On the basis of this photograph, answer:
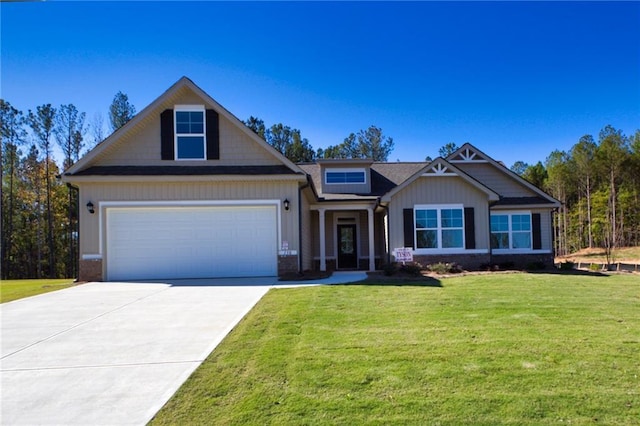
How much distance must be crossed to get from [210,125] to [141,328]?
8.78 metres

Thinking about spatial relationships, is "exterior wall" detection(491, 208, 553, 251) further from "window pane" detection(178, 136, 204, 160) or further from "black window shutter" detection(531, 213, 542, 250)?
"window pane" detection(178, 136, 204, 160)

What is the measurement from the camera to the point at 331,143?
145ft

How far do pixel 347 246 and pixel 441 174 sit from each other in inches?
213

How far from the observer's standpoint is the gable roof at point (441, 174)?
49.1ft

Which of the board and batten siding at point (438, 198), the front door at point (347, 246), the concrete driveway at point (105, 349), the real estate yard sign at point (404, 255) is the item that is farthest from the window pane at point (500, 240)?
the concrete driveway at point (105, 349)

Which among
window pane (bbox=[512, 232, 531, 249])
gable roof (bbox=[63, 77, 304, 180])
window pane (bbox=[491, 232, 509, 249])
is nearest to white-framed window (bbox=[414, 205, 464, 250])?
window pane (bbox=[491, 232, 509, 249])

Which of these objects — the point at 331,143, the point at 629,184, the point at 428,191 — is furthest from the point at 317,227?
the point at 629,184

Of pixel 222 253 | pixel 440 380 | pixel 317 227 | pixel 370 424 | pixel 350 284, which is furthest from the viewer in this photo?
pixel 317 227

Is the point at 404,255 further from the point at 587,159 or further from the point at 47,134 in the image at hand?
the point at 587,159

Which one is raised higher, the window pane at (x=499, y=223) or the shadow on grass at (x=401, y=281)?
the window pane at (x=499, y=223)

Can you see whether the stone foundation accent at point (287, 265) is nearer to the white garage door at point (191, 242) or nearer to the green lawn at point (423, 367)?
the white garage door at point (191, 242)

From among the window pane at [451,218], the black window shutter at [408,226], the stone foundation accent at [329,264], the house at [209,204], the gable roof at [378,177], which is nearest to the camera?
the house at [209,204]

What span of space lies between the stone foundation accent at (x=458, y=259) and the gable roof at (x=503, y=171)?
368 centimetres

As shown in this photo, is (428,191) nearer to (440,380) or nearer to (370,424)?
(440,380)
